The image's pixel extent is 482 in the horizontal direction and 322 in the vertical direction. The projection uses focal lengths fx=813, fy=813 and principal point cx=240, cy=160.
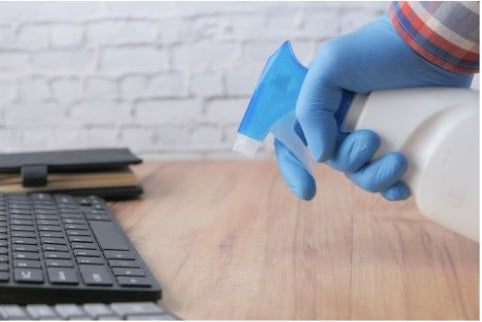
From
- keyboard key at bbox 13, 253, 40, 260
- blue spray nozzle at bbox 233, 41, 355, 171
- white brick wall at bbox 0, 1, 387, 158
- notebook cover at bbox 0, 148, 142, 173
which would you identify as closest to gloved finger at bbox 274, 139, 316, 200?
blue spray nozzle at bbox 233, 41, 355, 171

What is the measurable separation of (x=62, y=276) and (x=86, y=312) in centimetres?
7

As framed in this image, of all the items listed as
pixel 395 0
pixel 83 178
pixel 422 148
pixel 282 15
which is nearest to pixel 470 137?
pixel 422 148

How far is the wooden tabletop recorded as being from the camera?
1.90 feet

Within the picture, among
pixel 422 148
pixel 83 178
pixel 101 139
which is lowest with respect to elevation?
pixel 101 139

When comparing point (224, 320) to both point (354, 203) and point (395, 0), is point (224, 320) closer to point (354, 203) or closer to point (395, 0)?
point (395, 0)

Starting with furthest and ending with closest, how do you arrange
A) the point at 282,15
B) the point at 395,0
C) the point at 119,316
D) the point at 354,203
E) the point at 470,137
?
the point at 282,15
the point at 354,203
the point at 395,0
the point at 470,137
the point at 119,316

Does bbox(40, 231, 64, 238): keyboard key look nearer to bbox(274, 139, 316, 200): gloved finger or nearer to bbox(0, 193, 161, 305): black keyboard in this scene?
bbox(0, 193, 161, 305): black keyboard

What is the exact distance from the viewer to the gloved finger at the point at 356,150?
0.68 metres

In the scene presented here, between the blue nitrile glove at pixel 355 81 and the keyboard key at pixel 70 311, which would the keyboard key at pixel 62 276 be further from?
the blue nitrile glove at pixel 355 81

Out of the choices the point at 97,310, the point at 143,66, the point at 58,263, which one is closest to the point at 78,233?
the point at 58,263

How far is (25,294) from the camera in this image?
546 mm

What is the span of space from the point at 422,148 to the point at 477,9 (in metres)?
0.13

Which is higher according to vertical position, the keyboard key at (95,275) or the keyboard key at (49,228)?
the keyboard key at (95,275)

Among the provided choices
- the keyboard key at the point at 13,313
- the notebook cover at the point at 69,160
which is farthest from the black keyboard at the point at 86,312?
the notebook cover at the point at 69,160
